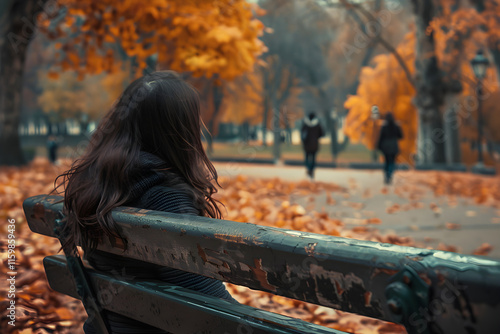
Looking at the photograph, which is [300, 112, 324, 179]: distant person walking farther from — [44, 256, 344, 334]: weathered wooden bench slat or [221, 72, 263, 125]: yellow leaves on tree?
[44, 256, 344, 334]: weathered wooden bench slat

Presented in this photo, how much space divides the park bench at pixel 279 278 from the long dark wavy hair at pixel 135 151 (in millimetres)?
105

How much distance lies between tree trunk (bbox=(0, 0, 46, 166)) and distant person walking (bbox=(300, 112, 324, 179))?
691 centimetres

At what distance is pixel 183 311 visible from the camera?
141cm

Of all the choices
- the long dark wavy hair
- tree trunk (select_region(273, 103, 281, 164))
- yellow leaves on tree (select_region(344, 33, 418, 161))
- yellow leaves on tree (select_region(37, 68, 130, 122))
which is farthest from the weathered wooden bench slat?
yellow leaves on tree (select_region(37, 68, 130, 122))

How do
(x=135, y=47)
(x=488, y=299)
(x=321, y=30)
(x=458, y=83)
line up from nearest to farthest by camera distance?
1. (x=488, y=299)
2. (x=135, y=47)
3. (x=458, y=83)
4. (x=321, y=30)

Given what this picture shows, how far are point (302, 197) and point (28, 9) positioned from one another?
6.81m

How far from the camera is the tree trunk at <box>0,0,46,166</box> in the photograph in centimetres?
1105

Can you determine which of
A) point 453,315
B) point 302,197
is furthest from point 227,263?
point 302,197

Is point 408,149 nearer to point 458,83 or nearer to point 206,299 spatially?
point 458,83

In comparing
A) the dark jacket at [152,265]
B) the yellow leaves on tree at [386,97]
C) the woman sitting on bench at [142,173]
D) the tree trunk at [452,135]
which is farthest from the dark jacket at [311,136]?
the dark jacket at [152,265]

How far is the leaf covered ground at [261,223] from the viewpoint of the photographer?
293cm

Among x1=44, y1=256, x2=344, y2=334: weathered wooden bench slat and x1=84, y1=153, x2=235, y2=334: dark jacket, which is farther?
x1=84, y1=153, x2=235, y2=334: dark jacket

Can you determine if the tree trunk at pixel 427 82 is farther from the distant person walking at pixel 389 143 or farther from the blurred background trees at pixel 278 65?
the distant person walking at pixel 389 143

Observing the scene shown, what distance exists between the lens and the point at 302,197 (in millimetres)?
9914
